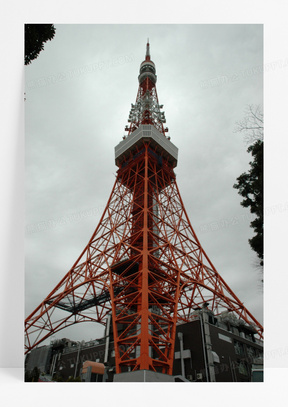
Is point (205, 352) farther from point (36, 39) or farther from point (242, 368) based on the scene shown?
point (36, 39)

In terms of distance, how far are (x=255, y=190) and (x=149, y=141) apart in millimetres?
14437

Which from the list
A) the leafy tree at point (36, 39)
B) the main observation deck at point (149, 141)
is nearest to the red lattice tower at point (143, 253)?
the main observation deck at point (149, 141)

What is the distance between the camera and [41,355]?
26484mm

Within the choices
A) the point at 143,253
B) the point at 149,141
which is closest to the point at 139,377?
the point at 143,253

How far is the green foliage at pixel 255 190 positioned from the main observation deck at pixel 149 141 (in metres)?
13.9

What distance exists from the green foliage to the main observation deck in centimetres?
1391

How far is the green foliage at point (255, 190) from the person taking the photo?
34.4ft

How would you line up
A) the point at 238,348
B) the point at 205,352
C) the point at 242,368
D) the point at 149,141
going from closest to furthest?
the point at 205,352, the point at 242,368, the point at 238,348, the point at 149,141

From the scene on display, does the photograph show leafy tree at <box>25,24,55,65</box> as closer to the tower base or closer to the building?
the tower base

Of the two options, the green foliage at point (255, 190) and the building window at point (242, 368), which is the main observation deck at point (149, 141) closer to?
the green foliage at point (255, 190)

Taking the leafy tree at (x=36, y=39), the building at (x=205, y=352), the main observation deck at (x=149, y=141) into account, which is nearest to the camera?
the leafy tree at (x=36, y=39)

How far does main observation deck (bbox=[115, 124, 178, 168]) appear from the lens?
24.1 meters

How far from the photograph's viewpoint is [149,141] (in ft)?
79.3
